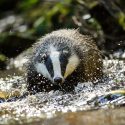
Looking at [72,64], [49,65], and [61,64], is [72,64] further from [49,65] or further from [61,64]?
[49,65]

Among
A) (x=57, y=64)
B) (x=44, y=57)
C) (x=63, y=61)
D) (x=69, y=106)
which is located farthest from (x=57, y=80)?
(x=69, y=106)

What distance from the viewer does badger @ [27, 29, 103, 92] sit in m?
6.67

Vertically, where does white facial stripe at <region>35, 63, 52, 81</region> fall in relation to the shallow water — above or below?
above

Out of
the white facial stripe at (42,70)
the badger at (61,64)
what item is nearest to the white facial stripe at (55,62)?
the badger at (61,64)

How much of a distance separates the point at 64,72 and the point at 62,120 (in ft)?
6.44

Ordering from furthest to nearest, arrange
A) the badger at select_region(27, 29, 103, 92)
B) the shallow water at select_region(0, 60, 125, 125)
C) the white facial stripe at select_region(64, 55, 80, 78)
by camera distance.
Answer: the white facial stripe at select_region(64, 55, 80, 78), the badger at select_region(27, 29, 103, 92), the shallow water at select_region(0, 60, 125, 125)

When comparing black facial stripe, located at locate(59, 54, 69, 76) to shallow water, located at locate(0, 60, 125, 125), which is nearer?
shallow water, located at locate(0, 60, 125, 125)

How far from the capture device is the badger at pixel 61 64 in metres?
6.67

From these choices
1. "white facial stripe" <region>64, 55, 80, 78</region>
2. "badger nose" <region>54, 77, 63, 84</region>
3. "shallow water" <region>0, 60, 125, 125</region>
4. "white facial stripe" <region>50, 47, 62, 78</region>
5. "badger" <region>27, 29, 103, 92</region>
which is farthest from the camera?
"white facial stripe" <region>64, 55, 80, 78</region>

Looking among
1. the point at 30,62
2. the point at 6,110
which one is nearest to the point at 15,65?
the point at 30,62

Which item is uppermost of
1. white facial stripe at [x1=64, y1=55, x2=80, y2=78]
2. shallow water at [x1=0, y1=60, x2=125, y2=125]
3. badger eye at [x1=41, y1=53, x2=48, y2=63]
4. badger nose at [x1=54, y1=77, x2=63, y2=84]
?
badger eye at [x1=41, y1=53, x2=48, y2=63]

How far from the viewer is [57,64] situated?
659cm

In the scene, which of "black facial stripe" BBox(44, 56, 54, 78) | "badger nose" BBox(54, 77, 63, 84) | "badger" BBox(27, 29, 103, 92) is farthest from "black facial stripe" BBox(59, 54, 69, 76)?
"badger nose" BBox(54, 77, 63, 84)

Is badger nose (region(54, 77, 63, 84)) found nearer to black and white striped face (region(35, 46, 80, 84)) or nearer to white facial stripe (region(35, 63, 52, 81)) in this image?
black and white striped face (region(35, 46, 80, 84))
